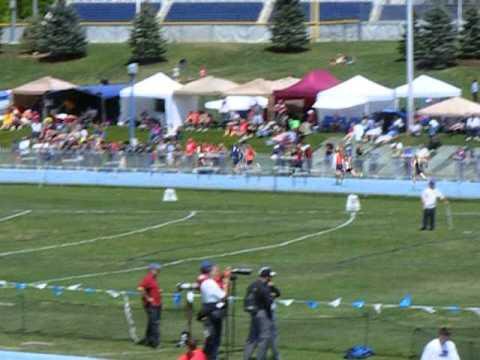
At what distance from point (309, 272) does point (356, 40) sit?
5066 cm

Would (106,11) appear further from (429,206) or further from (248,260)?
(248,260)

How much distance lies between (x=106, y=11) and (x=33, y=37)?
627cm

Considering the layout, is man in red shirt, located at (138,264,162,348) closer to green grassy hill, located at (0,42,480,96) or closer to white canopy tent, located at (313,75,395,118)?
white canopy tent, located at (313,75,395,118)

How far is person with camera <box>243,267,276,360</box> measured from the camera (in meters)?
21.9

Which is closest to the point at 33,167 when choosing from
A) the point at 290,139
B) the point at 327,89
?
the point at 290,139

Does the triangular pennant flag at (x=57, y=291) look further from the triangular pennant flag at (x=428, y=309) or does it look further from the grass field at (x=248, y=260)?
the triangular pennant flag at (x=428, y=309)

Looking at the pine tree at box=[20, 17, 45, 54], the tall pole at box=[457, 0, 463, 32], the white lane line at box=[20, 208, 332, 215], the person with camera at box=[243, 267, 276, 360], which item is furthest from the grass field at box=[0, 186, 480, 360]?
the pine tree at box=[20, 17, 45, 54]

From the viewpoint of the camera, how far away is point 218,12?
289 feet

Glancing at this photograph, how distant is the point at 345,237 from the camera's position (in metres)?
38.8

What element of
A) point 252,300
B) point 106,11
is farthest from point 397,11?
point 252,300

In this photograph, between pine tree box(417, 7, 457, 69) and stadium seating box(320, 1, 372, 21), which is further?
stadium seating box(320, 1, 372, 21)

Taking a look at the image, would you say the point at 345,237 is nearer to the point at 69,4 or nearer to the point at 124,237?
the point at 124,237

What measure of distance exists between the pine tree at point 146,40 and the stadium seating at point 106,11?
807cm

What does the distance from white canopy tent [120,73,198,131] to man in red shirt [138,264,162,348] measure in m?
44.3
